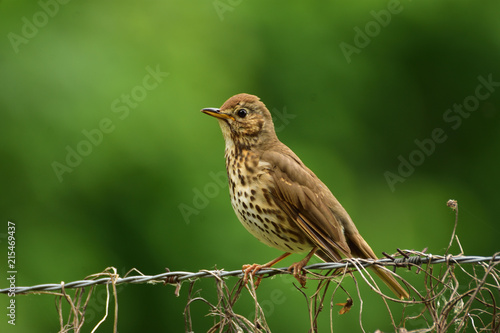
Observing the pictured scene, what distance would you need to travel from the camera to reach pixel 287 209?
500 cm

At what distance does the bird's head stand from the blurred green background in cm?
106

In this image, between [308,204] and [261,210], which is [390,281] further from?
[261,210]

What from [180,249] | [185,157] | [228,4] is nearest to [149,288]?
[180,249]

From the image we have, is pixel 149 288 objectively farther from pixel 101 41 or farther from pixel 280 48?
pixel 280 48

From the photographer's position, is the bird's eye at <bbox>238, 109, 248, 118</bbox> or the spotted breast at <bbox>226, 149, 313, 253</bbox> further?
the bird's eye at <bbox>238, 109, 248, 118</bbox>

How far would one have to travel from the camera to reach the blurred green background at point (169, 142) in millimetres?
6648

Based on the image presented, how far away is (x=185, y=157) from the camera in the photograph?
6.80 meters

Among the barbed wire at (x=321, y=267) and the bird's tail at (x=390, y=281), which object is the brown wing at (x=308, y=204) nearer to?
the bird's tail at (x=390, y=281)

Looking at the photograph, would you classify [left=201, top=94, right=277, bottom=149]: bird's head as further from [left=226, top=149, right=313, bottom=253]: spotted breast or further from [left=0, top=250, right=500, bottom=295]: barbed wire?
[left=0, top=250, right=500, bottom=295]: barbed wire

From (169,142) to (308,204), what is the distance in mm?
2131

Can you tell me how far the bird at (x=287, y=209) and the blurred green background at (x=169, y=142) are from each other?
1.17m

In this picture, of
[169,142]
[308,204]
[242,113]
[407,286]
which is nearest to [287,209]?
[308,204]

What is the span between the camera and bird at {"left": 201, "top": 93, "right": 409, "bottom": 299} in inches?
193

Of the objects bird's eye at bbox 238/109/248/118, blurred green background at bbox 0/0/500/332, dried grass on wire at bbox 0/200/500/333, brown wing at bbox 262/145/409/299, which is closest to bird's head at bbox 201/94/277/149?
bird's eye at bbox 238/109/248/118
